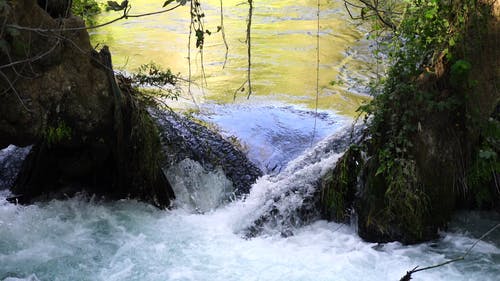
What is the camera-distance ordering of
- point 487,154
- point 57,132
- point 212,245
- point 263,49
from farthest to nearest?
point 263,49 → point 212,245 → point 57,132 → point 487,154

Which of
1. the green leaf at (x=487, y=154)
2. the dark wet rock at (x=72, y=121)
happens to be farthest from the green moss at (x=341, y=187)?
the dark wet rock at (x=72, y=121)

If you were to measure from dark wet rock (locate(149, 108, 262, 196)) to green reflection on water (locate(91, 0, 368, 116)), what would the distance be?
64.6 inches

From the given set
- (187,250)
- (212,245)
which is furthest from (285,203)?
(187,250)

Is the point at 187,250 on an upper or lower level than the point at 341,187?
lower

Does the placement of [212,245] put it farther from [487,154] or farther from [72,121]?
[487,154]

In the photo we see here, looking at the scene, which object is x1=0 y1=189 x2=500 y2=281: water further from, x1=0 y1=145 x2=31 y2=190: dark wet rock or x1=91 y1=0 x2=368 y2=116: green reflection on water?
x1=91 y1=0 x2=368 y2=116: green reflection on water

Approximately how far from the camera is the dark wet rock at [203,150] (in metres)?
6.39

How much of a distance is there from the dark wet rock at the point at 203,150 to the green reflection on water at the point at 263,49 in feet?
5.39

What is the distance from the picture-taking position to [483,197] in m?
4.98

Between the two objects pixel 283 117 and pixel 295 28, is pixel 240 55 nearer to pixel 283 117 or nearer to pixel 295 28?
pixel 295 28

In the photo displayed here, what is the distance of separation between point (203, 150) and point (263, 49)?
5011 millimetres

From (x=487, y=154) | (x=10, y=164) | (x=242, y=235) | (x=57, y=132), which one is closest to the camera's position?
(x=487, y=154)

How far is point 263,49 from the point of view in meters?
Answer: 11.2

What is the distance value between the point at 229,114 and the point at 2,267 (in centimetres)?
398
